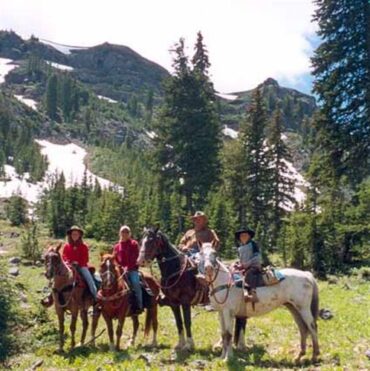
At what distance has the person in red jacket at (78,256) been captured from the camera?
14398 millimetres

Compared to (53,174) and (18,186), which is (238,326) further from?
(53,174)

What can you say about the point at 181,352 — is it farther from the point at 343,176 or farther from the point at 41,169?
the point at 41,169

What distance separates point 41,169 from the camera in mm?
140500

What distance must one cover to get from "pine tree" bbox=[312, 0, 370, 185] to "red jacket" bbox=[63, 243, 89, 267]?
19.3 meters

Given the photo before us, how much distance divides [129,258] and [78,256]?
4.66 feet

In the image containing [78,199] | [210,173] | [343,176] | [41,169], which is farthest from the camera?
[41,169]

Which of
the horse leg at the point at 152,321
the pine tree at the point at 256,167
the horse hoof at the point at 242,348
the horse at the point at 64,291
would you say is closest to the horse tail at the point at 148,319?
the horse leg at the point at 152,321

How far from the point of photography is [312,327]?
12.2m

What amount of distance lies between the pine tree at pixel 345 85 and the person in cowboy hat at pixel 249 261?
708 inches

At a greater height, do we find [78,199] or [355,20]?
[355,20]

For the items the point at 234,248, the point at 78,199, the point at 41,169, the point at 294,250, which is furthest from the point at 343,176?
the point at 41,169

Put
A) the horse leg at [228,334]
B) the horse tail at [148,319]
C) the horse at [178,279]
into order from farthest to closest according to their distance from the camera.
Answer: the horse tail at [148,319], the horse at [178,279], the horse leg at [228,334]

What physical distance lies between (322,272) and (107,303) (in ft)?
65.2

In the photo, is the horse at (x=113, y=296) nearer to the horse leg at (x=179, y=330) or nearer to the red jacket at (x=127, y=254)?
the red jacket at (x=127, y=254)
